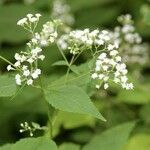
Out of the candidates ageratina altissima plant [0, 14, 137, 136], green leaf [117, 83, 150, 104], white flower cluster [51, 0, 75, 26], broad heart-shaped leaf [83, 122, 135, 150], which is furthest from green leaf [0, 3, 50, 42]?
ageratina altissima plant [0, 14, 137, 136]

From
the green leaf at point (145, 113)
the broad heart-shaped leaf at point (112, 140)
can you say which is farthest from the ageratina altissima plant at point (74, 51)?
the green leaf at point (145, 113)

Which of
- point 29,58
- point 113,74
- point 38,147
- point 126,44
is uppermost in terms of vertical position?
point 29,58

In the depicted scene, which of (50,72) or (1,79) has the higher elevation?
(1,79)

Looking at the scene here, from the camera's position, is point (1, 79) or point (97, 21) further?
point (97, 21)

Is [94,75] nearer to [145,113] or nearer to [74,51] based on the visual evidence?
[74,51]

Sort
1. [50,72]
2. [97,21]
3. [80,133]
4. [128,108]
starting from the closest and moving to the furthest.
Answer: [80,133]
[128,108]
[50,72]
[97,21]

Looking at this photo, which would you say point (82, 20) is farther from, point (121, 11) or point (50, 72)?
point (50, 72)

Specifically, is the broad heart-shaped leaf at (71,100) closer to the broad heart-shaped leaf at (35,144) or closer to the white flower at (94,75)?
the white flower at (94,75)

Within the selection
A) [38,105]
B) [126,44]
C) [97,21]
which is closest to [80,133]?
[38,105]

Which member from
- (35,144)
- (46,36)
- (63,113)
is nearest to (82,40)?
(46,36)
